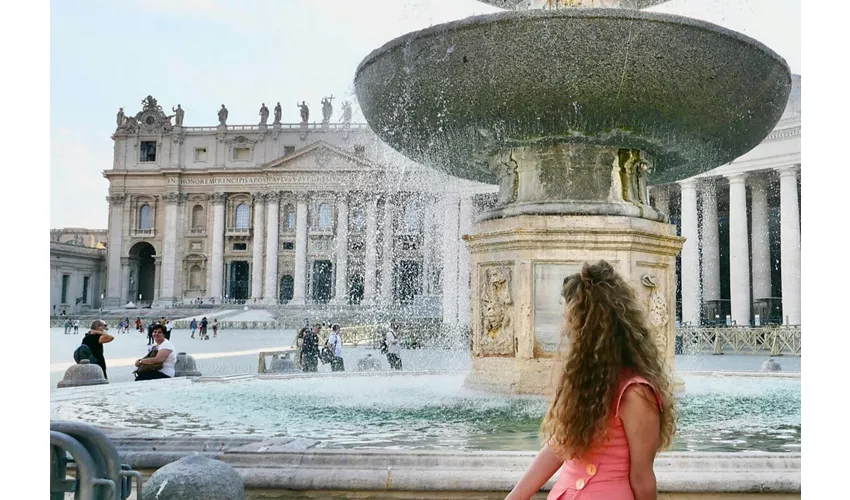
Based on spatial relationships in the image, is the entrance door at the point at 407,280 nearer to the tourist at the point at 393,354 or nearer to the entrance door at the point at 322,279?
the entrance door at the point at 322,279

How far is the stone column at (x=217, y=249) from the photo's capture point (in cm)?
7129

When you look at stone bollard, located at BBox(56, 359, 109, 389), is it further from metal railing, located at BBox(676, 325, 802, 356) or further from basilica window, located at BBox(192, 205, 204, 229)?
basilica window, located at BBox(192, 205, 204, 229)

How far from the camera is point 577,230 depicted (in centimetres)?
588

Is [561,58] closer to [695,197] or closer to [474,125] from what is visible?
[474,125]

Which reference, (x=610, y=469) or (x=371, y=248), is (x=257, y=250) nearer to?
(x=371, y=248)

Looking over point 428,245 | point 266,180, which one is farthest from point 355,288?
point 428,245

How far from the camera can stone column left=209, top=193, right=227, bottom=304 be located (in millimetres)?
71287

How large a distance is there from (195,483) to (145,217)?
77.1 metres

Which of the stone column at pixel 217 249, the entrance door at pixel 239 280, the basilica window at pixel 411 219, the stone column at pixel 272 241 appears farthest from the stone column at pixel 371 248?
the entrance door at pixel 239 280

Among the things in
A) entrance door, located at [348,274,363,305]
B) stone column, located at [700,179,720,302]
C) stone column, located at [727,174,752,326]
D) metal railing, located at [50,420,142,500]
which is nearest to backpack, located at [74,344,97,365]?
metal railing, located at [50,420,142,500]

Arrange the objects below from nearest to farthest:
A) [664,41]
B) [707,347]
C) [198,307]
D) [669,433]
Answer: [669,433] < [664,41] < [707,347] < [198,307]

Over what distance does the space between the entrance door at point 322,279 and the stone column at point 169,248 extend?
11811mm

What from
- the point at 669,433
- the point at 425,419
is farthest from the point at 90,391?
the point at 669,433
